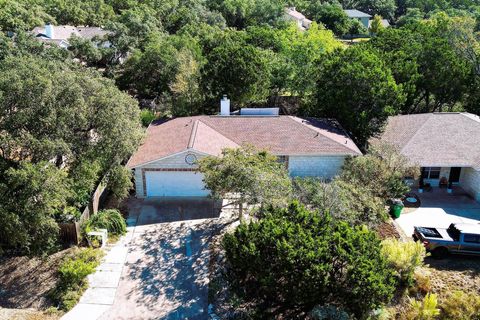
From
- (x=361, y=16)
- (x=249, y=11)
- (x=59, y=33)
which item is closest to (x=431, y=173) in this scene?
(x=59, y=33)

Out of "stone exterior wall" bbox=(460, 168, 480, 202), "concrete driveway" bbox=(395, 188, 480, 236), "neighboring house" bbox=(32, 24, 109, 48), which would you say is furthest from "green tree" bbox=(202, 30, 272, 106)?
"neighboring house" bbox=(32, 24, 109, 48)

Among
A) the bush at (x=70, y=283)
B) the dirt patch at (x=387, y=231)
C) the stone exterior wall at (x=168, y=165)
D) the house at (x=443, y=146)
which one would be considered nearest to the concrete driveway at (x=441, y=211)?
the dirt patch at (x=387, y=231)

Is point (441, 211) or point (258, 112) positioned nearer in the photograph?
point (441, 211)

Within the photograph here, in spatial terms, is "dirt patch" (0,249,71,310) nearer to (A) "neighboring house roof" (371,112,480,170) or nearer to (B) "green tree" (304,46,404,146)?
(B) "green tree" (304,46,404,146)

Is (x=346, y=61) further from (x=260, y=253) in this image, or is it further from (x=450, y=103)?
(x=260, y=253)

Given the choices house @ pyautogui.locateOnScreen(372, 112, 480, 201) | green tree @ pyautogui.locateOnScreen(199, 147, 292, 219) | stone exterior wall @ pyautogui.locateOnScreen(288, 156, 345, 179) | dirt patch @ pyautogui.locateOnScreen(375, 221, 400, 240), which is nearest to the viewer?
green tree @ pyautogui.locateOnScreen(199, 147, 292, 219)

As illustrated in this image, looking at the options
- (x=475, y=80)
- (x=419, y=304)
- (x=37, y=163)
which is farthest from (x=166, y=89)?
(x=419, y=304)

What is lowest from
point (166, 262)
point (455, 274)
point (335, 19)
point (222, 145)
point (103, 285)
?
→ point (455, 274)

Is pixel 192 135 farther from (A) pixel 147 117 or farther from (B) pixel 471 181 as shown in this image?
(B) pixel 471 181
